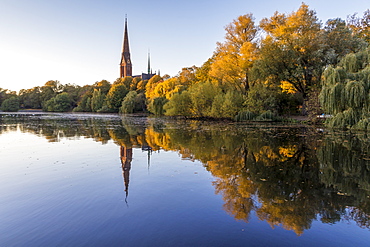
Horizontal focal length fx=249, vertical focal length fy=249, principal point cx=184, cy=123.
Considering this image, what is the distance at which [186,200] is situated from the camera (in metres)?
5.78

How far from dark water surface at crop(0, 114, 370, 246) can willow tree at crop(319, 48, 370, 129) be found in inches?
402

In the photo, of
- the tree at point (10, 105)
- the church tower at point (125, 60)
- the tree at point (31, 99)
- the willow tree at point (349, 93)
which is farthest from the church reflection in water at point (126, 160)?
the church tower at point (125, 60)

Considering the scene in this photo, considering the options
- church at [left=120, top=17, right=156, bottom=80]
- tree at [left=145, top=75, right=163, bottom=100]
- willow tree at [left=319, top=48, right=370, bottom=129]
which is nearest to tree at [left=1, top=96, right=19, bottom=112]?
church at [left=120, top=17, right=156, bottom=80]

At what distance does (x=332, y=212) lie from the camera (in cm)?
509

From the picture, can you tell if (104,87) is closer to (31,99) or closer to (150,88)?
(150,88)

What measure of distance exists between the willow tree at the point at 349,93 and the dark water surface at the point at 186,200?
10.2 metres

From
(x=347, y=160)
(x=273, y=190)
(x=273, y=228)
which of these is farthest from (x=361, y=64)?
(x=273, y=228)

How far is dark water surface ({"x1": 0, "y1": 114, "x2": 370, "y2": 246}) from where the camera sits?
13.7 ft

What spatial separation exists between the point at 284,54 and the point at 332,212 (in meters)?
27.8

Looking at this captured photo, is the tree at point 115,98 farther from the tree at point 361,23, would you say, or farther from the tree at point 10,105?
the tree at point 361,23

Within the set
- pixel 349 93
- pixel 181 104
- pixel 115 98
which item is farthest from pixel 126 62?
pixel 349 93

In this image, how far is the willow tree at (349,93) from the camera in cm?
1844

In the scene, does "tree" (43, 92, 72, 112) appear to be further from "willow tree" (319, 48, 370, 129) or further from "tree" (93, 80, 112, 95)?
"willow tree" (319, 48, 370, 129)

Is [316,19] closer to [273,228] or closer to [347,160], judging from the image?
[347,160]
